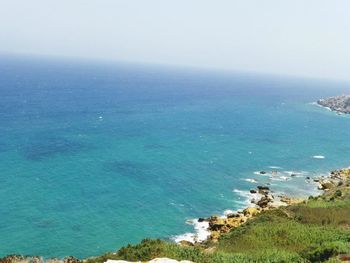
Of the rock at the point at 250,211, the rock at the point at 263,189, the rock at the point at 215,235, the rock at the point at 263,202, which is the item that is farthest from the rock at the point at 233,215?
the rock at the point at 263,189

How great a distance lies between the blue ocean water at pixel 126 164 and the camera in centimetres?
5225

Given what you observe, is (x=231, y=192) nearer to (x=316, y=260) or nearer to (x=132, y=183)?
(x=132, y=183)

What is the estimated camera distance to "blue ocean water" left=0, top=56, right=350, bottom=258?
171ft

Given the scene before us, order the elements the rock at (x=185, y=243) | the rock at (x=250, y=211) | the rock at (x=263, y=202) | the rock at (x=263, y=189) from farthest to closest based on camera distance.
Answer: the rock at (x=263, y=189) < the rock at (x=263, y=202) < the rock at (x=250, y=211) < the rock at (x=185, y=243)

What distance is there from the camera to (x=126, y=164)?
7962 centimetres

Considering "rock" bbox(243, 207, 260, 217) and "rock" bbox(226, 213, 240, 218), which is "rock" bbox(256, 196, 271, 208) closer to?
"rock" bbox(243, 207, 260, 217)

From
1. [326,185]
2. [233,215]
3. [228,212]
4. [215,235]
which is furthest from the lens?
[326,185]

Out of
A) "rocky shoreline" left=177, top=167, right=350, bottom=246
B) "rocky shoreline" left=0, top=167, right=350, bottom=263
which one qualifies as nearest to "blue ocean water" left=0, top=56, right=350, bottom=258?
"rocky shoreline" left=177, top=167, right=350, bottom=246

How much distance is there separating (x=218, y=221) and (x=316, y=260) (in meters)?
25.6

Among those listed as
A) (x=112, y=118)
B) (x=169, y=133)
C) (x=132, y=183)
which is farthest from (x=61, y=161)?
(x=112, y=118)

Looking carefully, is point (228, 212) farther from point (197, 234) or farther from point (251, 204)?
point (197, 234)

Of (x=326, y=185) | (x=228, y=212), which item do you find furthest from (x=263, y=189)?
(x=228, y=212)

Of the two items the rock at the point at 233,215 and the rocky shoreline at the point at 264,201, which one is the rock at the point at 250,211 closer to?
the rocky shoreline at the point at 264,201

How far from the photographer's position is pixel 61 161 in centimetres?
7694
